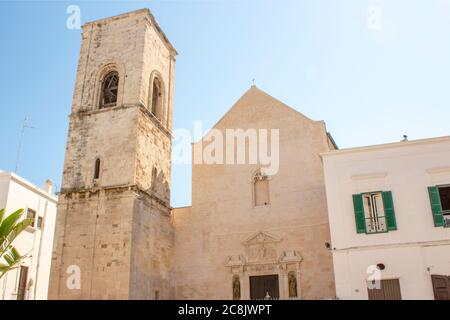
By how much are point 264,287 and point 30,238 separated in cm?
1071

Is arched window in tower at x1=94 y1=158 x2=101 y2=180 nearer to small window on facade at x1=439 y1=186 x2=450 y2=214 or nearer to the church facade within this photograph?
the church facade

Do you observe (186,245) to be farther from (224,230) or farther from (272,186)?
(272,186)

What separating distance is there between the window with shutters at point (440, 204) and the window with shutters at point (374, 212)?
3.87 feet

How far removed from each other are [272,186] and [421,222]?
659cm

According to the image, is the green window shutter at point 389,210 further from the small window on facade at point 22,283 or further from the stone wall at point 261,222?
the small window on facade at point 22,283

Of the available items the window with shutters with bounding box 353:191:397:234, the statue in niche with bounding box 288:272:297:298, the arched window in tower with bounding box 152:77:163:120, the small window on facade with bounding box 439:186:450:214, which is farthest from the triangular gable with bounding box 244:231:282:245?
the arched window in tower with bounding box 152:77:163:120

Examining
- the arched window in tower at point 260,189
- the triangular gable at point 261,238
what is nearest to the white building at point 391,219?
the triangular gable at point 261,238

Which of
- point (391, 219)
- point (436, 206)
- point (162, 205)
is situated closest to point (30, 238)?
point (162, 205)

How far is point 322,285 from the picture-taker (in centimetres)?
1788

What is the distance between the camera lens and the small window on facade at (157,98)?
75.7 feet

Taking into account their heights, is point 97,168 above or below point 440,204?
above

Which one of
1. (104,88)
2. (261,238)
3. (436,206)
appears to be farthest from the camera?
(104,88)

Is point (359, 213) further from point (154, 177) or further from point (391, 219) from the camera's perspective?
point (154, 177)

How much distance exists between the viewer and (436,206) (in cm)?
1486
